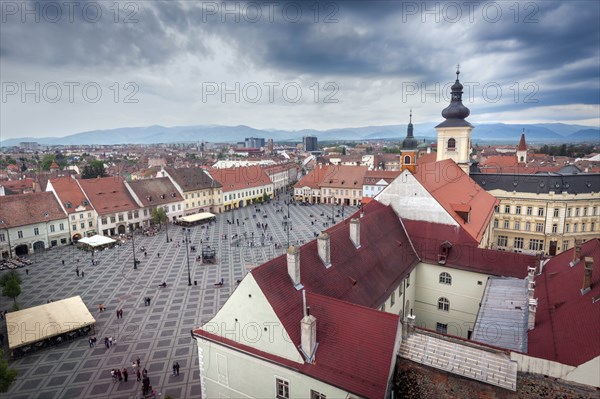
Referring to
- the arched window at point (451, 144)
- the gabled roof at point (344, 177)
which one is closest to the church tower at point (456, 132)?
the arched window at point (451, 144)

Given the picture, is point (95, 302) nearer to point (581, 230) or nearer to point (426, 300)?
point (426, 300)

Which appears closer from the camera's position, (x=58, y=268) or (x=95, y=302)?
(x=95, y=302)

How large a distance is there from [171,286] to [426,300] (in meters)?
25.8

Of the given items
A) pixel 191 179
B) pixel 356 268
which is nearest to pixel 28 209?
pixel 191 179

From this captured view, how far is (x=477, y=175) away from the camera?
53.8 meters

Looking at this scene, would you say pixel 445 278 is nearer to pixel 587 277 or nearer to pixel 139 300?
pixel 587 277

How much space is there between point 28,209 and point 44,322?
3277 cm

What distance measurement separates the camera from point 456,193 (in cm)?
3766

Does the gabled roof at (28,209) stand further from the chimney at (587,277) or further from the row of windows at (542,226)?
the row of windows at (542,226)

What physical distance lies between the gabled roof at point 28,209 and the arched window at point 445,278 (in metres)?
54.1

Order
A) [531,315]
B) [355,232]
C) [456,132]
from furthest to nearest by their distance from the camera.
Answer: [456,132] < [355,232] < [531,315]

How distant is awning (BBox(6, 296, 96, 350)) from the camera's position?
26.4 metres

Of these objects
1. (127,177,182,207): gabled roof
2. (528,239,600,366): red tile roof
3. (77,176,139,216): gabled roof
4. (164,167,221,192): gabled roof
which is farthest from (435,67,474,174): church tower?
(77,176,139,216): gabled roof

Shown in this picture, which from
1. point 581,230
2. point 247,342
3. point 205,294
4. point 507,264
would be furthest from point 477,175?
point 247,342
